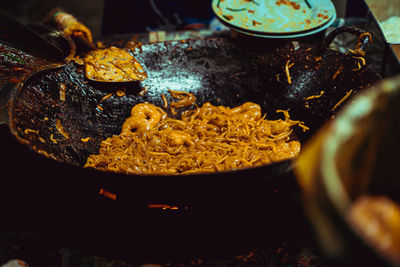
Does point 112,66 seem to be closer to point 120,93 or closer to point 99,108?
point 120,93

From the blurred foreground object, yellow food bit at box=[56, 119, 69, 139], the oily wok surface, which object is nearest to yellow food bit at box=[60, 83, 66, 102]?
the oily wok surface

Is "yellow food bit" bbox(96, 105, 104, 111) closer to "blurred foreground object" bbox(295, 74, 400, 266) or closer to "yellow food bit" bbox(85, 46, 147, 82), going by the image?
"yellow food bit" bbox(85, 46, 147, 82)

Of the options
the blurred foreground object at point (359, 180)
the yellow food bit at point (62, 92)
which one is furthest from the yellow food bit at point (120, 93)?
the blurred foreground object at point (359, 180)

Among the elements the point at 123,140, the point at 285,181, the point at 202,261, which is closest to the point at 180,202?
the point at 202,261

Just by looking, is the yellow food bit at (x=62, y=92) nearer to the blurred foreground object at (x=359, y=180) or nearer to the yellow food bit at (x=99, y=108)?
the yellow food bit at (x=99, y=108)

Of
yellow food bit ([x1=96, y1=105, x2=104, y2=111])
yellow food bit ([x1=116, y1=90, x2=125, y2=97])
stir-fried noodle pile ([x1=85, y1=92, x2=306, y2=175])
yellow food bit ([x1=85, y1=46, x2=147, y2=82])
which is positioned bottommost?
stir-fried noodle pile ([x1=85, y1=92, x2=306, y2=175])

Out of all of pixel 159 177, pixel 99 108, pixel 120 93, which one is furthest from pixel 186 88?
pixel 159 177
